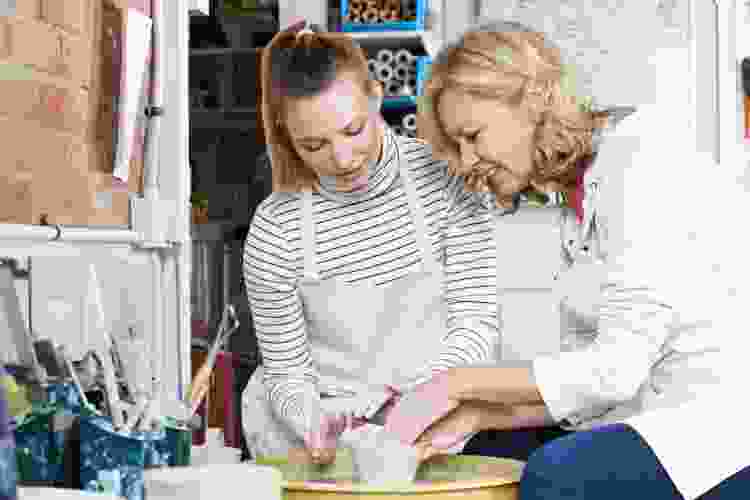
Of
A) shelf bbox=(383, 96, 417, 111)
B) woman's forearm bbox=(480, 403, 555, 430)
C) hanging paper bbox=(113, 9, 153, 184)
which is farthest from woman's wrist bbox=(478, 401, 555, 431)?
shelf bbox=(383, 96, 417, 111)

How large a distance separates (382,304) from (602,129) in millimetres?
475

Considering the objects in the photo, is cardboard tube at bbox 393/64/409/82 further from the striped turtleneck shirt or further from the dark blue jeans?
the dark blue jeans

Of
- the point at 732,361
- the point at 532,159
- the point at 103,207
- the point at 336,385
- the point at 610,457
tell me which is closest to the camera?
the point at 610,457

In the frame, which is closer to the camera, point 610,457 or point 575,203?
point 610,457

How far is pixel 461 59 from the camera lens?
150 centimetres

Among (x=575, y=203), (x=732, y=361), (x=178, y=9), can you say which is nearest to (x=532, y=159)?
(x=575, y=203)

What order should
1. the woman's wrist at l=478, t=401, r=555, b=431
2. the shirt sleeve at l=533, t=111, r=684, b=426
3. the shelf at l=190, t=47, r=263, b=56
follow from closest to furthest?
the shirt sleeve at l=533, t=111, r=684, b=426 → the woman's wrist at l=478, t=401, r=555, b=431 → the shelf at l=190, t=47, r=263, b=56

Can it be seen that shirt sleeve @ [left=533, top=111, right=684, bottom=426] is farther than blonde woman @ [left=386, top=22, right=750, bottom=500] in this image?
Yes

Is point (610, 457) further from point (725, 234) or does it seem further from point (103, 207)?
point (103, 207)

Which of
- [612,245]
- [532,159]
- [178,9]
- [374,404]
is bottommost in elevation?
[374,404]

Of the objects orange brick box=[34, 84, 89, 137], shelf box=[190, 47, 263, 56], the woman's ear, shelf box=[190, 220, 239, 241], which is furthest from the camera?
shelf box=[190, 47, 263, 56]

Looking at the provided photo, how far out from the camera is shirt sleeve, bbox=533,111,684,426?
1.28 metres

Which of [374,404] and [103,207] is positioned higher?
[103,207]

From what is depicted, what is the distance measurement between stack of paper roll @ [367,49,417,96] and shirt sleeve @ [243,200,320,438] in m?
1.46
